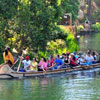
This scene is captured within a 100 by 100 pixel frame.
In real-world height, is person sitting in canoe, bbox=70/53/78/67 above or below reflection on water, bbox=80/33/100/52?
below

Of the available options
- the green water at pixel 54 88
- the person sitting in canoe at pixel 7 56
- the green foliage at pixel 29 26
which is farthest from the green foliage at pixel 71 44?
the person sitting in canoe at pixel 7 56

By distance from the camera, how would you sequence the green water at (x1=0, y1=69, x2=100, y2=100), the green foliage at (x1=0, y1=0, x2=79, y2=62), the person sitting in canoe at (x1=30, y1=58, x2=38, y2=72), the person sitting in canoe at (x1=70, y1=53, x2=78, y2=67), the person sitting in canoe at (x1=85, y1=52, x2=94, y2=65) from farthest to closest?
the person sitting in canoe at (x1=85, y1=52, x2=94, y2=65), the person sitting in canoe at (x1=70, y1=53, x2=78, y2=67), the green foliage at (x1=0, y1=0, x2=79, y2=62), the person sitting in canoe at (x1=30, y1=58, x2=38, y2=72), the green water at (x1=0, y1=69, x2=100, y2=100)

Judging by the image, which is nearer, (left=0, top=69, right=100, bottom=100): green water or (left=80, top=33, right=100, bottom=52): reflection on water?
(left=0, top=69, right=100, bottom=100): green water

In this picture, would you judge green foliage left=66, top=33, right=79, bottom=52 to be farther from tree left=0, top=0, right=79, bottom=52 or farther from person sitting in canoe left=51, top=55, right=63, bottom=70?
person sitting in canoe left=51, top=55, right=63, bottom=70

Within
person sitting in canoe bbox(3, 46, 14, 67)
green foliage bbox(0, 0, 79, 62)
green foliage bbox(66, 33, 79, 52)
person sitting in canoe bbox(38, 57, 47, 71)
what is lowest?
person sitting in canoe bbox(38, 57, 47, 71)

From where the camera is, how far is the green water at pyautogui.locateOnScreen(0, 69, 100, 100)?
2373 centimetres

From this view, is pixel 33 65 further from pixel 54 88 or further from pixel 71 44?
pixel 71 44

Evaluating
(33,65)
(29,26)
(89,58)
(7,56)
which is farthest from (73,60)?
(7,56)

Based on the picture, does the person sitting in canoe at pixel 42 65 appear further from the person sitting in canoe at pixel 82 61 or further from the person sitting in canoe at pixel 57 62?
the person sitting in canoe at pixel 82 61

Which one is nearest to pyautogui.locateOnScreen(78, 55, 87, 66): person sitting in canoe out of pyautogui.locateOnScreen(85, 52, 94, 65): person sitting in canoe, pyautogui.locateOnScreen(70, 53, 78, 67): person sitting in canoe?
pyautogui.locateOnScreen(85, 52, 94, 65): person sitting in canoe

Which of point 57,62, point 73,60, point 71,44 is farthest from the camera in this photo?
point 71,44

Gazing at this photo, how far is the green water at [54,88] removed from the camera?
23.7 metres

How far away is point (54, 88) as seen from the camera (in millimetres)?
26250

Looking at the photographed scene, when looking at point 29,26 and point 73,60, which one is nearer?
point 29,26
